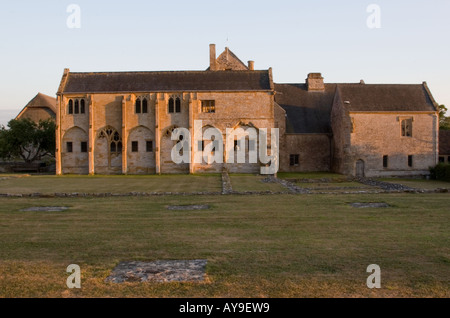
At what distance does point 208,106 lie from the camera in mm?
44031

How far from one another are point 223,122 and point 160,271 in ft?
118

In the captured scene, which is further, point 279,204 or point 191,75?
point 191,75

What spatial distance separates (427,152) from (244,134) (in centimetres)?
1784

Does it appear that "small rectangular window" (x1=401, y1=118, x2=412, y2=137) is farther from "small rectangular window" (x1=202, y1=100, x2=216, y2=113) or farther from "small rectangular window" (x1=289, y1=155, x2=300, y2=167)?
"small rectangular window" (x1=202, y1=100, x2=216, y2=113)

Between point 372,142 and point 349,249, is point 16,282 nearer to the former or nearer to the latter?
point 349,249

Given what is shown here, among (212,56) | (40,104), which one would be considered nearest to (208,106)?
(212,56)

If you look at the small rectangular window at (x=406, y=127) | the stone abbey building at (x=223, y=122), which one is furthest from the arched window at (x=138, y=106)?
the small rectangular window at (x=406, y=127)

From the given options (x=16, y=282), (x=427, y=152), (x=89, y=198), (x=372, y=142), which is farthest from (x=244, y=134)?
(x=16, y=282)

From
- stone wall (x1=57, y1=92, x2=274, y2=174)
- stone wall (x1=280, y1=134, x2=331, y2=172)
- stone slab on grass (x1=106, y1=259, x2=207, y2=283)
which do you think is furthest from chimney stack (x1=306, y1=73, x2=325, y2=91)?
stone slab on grass (x1=106, y1=259, x2=207, y2=283)

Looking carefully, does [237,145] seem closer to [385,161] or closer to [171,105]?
[171,105]

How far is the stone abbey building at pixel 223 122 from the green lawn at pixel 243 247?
2544 centimetres

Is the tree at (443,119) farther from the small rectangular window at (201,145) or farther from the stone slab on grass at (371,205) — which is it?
the stone slab on grass at (371,205)

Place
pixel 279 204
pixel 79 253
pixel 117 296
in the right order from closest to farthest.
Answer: pixel 117 296
pixel 79 253
pixel 279 204

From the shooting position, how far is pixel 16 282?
7.50 meters
